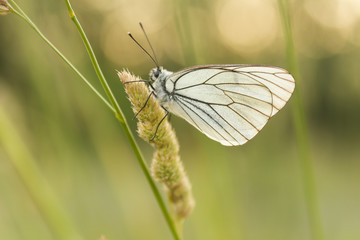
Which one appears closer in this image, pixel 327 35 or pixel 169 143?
pixel 169 143

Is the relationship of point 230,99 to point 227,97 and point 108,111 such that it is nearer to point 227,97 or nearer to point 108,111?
point 227,97

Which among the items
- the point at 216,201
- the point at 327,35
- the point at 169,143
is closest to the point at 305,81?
the point at 327,35

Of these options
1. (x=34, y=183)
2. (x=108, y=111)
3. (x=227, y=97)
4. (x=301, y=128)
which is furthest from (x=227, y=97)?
(x=108, y=111)

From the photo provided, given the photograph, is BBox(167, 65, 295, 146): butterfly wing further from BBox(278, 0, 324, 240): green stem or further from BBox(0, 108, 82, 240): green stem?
BBox(0, 108, 82, 240): green stem

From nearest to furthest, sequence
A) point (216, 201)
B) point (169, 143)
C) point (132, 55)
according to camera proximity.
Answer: point (169, 143) < point (216, 201) < point (132, 55)

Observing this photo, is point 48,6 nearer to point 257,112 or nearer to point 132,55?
point 257,112

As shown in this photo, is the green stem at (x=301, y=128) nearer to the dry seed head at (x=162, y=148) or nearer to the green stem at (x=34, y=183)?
the dry seed head at (x=162, y=148)

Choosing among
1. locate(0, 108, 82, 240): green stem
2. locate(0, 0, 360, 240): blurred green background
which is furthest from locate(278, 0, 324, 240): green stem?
locate(0, 108, 82, 240): green stem
